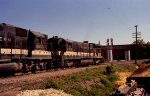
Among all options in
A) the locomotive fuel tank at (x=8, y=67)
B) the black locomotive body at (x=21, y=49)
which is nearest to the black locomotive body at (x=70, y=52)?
the black locomotive body at (x=21, y=49)

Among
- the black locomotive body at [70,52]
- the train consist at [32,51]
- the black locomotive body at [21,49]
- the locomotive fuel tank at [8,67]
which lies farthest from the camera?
the black locomotive body at [70,52]

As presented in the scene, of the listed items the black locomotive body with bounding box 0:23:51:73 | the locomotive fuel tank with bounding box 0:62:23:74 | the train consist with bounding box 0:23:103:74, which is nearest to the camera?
the locomotive fuel tank with bounding box 0:62:23:74

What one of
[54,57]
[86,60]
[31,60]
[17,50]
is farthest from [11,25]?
[86,60]

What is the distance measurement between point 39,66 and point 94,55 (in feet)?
64.3

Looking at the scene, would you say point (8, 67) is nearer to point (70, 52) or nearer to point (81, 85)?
point (81, 85)

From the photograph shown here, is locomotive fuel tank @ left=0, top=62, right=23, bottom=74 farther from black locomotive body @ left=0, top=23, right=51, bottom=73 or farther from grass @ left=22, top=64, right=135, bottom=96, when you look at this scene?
grass @ left=22, top=64, right=135, bottom=96

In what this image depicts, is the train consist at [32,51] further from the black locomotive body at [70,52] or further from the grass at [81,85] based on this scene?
the grass at [81,85]

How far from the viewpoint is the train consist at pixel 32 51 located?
70.0ft

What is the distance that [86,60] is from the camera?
1569 inches

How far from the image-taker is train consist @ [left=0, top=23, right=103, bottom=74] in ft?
70.0

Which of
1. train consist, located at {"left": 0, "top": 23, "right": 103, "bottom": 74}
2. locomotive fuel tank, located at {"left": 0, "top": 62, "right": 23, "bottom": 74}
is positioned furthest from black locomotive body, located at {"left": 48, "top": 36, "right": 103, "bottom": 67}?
locomotive fuel tank, located at {"left": 0, "top": 62, "right": 23, "bottom": 74}

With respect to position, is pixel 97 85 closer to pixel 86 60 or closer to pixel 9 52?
pixel 9 52

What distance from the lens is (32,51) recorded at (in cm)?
2512

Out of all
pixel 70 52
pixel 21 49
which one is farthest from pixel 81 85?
pixel 70 52
